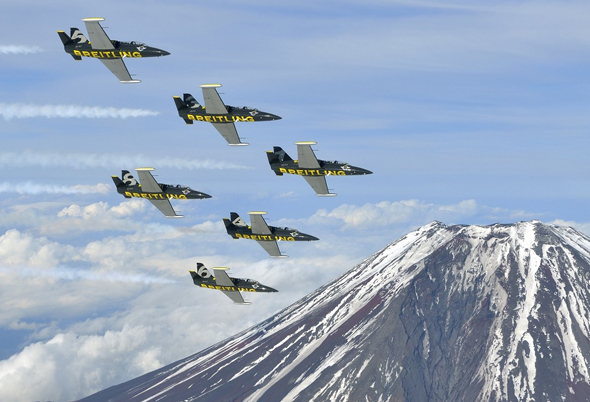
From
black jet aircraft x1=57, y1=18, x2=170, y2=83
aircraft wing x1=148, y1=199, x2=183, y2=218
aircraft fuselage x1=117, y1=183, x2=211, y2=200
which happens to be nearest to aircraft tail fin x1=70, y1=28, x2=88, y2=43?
black jet aircraft x1=57, y1=18, x2=170, y2=83

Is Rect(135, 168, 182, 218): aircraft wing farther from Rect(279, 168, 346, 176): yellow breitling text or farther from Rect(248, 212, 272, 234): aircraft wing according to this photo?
Rect(279, 168, 346, 176): yellow breitling text

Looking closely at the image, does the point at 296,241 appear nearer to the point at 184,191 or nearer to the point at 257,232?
the point at 257,232

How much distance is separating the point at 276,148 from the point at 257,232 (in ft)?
61.3

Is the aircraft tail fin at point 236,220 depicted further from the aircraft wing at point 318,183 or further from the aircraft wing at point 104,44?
the aircraft wing at point 104,44

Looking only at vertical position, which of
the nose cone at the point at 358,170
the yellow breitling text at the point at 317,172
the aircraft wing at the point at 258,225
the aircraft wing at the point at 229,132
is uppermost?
the aircraft wing at the point at 229,132

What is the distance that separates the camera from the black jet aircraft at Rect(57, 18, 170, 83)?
148750 mm

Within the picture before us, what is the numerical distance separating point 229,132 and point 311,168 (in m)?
17.6

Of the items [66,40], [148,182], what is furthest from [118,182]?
[66,40]

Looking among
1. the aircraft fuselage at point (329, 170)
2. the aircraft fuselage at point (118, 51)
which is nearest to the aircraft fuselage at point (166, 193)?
the aircraft fuselage at point (329, 170)

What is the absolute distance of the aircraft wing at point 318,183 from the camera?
166500mm

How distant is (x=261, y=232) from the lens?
176m

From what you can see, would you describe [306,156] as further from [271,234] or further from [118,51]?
[118,51]

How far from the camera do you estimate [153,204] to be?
172 m

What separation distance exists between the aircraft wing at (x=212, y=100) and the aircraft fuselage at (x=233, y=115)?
0.86m
